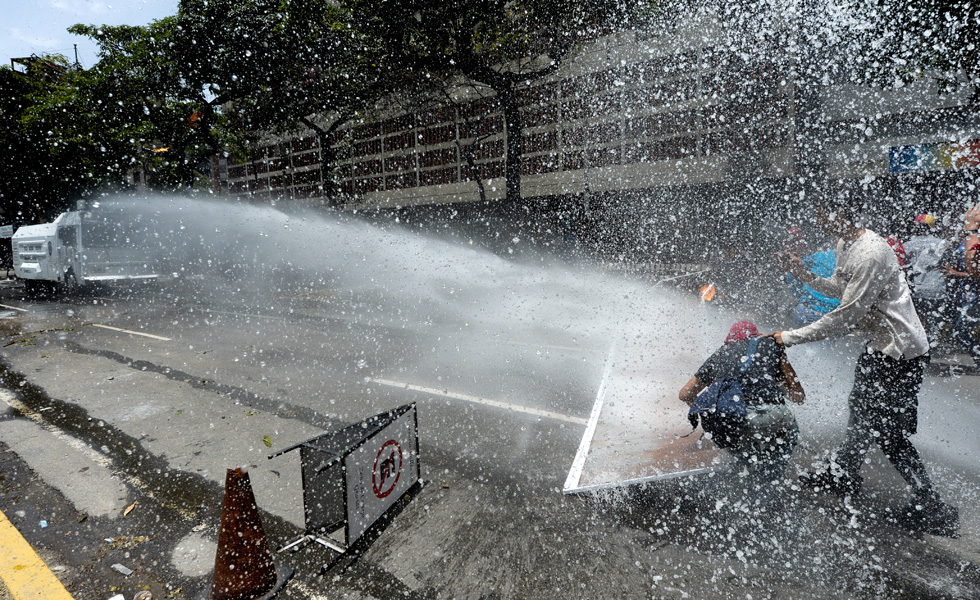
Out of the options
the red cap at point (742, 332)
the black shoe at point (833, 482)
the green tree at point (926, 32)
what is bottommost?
the black shoe at point (833, 482)

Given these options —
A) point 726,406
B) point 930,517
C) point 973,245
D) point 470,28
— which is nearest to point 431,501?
point 726,406

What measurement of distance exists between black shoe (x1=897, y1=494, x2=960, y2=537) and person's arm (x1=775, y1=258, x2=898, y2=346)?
46.3 inches

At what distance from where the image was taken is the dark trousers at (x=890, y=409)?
2.93m

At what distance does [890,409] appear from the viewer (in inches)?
117

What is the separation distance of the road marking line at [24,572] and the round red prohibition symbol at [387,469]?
5.20 ft

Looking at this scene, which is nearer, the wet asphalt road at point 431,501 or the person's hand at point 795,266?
the wet asphalt road at point 431,501

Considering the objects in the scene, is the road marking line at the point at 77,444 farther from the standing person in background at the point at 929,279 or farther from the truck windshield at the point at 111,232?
the truck windshield at the point at 111,232

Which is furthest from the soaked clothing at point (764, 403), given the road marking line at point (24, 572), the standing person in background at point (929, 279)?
the standing person in background at point (929, 279)

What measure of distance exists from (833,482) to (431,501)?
277 centimetres

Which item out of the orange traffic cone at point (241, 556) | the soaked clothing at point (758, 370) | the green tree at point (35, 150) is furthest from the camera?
the green tree at point (35, 150)

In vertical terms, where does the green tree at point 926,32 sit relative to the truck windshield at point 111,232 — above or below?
above

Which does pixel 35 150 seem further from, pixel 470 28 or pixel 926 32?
pixel 926 32

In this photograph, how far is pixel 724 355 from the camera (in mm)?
3004

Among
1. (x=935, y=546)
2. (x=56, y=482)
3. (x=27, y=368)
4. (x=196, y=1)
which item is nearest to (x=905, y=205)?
(x=935, y=546)
